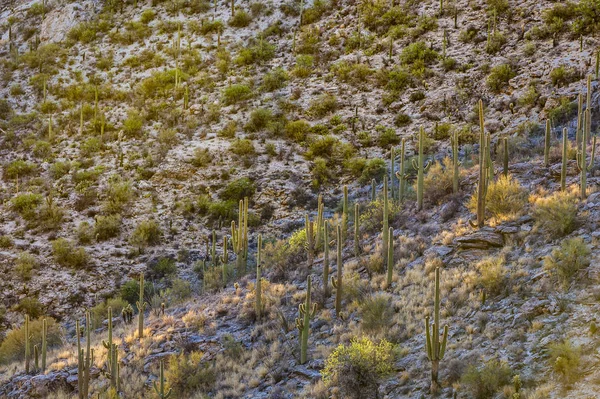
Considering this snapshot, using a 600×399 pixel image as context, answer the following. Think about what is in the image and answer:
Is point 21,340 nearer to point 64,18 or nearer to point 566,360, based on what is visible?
point 566,360

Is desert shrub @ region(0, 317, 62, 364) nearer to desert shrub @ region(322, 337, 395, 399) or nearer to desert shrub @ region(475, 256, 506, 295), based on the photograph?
desert shrub @ region(322, 337, 395, 399)

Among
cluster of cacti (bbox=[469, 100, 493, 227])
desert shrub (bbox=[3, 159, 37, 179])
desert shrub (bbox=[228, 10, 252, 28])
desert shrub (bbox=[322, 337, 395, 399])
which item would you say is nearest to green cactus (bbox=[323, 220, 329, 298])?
desert shrub (bbox=[322, 337, 395, 399])

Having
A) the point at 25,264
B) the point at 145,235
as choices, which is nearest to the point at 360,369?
the point at 145,235

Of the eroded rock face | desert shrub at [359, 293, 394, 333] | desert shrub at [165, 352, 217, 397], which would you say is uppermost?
the eroded rock face

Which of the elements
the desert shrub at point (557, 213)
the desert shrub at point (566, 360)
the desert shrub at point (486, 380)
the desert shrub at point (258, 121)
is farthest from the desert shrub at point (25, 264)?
the desert shrub at point (566, 360)

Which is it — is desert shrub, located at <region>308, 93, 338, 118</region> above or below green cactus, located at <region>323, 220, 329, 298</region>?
above

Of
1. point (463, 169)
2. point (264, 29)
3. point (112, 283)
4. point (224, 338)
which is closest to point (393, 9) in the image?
point (264, 29)

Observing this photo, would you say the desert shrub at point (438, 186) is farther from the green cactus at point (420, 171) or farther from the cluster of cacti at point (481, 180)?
the cluster of cacti at point (481, 180)
